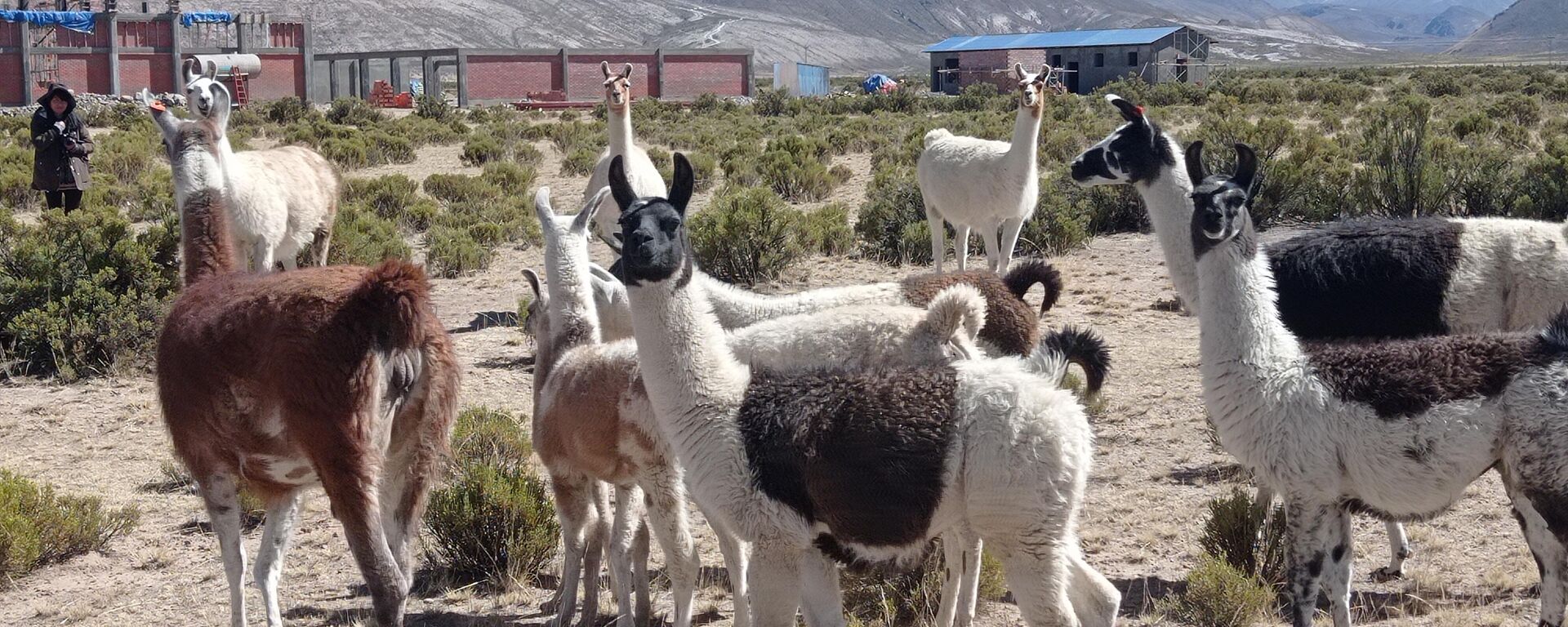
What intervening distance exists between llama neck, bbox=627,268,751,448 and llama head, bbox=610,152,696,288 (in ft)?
0.17

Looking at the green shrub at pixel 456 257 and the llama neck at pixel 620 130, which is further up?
the llama neck at pixel 620 130

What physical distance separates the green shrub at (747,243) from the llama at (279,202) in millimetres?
3292

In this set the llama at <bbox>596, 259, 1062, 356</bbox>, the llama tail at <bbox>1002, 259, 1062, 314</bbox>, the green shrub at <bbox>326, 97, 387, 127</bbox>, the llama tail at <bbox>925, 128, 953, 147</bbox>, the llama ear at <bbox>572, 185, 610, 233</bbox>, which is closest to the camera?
the llama ear at <bbox>572, 185, 610, 233</bbox>

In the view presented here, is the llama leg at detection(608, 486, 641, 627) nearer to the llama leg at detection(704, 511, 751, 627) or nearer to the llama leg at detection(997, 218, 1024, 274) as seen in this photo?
the llama leg at detection(704, 511, 751, 627)

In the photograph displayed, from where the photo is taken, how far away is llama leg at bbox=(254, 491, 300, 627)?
4656 millimetres

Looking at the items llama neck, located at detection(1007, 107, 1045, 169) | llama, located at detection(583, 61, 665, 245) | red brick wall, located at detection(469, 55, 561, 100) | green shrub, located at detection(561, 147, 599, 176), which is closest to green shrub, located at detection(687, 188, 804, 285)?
llama, located at detection(583, 61, 665, 245)

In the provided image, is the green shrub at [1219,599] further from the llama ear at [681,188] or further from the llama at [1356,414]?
the llama ear at [681,188]

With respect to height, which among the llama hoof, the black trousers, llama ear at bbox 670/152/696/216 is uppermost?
the black trousers

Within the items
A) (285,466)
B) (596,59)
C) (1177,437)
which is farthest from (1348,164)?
(596,59)

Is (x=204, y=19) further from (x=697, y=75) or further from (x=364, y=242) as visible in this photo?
(x=364, y=242)

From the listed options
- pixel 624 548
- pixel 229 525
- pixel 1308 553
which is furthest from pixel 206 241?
pixel 1308 553

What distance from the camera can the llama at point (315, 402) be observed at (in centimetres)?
404

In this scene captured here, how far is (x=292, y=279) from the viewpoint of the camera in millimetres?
4316

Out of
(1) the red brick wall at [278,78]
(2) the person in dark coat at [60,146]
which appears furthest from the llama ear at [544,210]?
(1) the red brick wall at [278,78]
